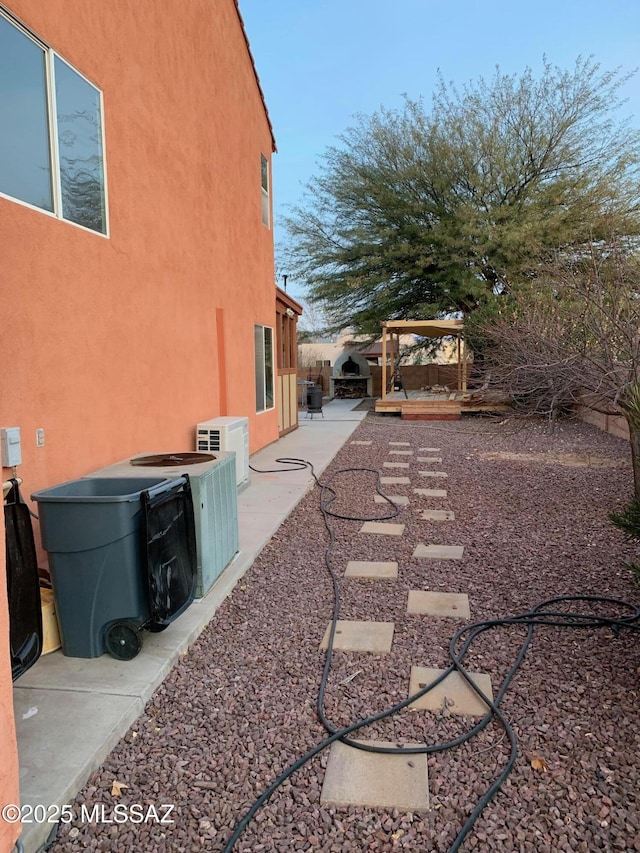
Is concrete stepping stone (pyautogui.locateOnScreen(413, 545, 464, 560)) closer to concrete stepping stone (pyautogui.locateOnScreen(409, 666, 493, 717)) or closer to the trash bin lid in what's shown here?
concrete stepping stone (pyautogui.locateOnScreen(409, 666, 493, 717))

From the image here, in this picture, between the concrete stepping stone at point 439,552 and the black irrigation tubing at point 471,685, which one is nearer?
the black irrigation tubing at point 471,685

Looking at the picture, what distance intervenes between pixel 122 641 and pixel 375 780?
55.8 inches

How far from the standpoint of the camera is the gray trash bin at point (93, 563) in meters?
2.81

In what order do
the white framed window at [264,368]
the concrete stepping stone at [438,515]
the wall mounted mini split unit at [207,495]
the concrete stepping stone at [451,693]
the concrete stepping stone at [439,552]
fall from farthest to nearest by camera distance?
the white framed window at [264,368] → the concrete stepping stone at [438,515] → the concrete stepping stone at [439,552] → the wall mounted mini split unit at [207,495] → the concrete stepping stone at [451,693]

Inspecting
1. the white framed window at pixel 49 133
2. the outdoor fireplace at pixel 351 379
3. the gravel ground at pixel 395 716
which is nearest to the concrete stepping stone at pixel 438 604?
the gravel ground at pixel 395 716

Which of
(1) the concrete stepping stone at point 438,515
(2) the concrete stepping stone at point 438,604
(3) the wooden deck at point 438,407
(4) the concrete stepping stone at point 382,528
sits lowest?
A: (2) the concrete stepping stone at point 438,604

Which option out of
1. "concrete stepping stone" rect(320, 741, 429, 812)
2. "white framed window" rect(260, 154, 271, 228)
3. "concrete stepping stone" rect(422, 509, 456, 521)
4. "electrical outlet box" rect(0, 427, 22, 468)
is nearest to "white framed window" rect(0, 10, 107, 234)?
"electrical outlet box" rect(0, 427, 22, 468)

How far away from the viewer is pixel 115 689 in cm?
268

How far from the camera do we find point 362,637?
3357 mm

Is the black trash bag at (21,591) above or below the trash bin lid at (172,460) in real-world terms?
below

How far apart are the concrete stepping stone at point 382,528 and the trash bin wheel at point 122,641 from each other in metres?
2.84

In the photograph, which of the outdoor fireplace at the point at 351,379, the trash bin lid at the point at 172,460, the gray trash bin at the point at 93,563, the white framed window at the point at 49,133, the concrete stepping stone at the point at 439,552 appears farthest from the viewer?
the outdoor fireplace at the point at 351,379

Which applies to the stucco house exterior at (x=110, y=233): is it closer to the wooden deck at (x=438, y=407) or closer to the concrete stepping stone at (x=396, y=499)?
the concrete stepping stone at (x=396, y=499)

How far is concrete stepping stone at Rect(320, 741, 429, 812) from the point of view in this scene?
2094 millimetres
